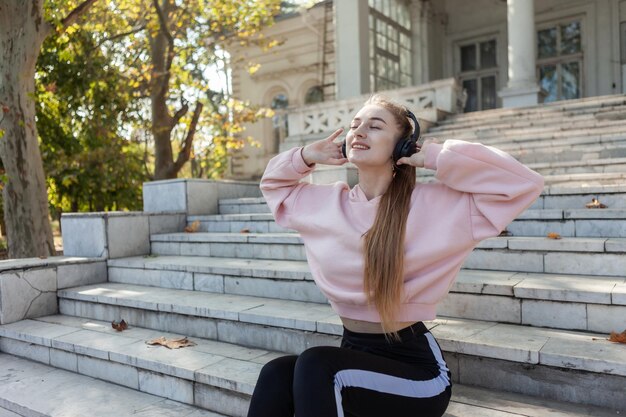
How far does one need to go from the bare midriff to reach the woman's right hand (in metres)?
0.74

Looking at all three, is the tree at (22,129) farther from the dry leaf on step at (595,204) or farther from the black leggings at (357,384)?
the dry leaf on step at (595,204)

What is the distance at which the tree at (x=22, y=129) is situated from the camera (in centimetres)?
667

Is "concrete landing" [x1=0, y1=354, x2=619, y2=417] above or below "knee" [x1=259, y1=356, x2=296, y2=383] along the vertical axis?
below

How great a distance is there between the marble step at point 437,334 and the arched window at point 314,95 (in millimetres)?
15494

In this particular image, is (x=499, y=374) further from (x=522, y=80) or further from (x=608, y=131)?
(x=522, y=80)

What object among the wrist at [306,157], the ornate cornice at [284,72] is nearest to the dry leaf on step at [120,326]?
the wrist at [306,157]

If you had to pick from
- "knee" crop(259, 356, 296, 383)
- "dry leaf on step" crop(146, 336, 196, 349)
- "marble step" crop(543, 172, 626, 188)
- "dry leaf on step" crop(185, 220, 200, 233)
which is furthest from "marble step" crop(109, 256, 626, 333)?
"marble step" crop(543, 172, 626, 188)

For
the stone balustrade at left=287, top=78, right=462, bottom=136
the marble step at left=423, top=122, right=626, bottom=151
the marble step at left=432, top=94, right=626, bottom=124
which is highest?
the stone balustrade at left=287, top=78, right=462, bottom=136

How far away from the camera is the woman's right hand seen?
2410 millimetres

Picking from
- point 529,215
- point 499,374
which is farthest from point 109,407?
point 529,215

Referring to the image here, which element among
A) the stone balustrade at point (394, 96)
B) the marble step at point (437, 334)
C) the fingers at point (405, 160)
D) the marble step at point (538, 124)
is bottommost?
the marble step at point (437, 334)

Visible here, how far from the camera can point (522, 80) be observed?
1033 cm

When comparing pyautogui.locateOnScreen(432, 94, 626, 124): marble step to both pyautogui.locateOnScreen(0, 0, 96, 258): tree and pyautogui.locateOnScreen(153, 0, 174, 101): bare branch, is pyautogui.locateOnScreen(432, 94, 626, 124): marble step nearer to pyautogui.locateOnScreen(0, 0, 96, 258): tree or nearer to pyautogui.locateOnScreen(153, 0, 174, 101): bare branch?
pyautogui.locateOnScreen(153, 0, 174, 101): bare branch

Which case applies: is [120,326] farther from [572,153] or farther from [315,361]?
[572,153]
